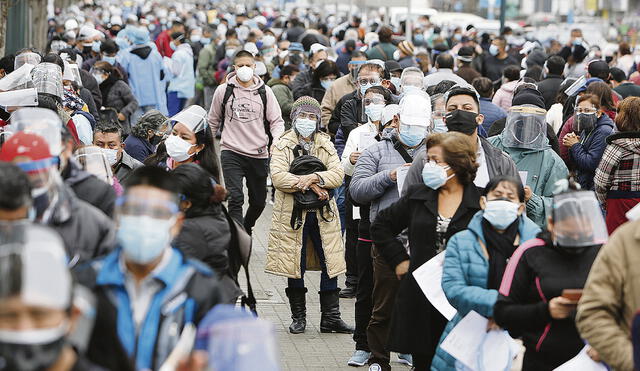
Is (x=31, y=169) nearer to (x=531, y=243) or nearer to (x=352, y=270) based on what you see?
(x=531, y=243)

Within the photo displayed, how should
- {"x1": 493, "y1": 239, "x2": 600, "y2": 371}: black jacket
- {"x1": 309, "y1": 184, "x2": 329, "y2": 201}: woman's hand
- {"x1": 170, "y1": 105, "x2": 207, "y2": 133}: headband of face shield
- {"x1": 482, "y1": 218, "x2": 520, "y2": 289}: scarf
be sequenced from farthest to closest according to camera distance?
1. {"x1": 309, "y1": 184, "x2": 329, "y2": 201}: woman's hand
2. {"x1": 170, "y1": 105, "x2": 207, "y2": 133}: headband of face shield
3. {"x1": 482, "y1": 218, "x2": 520, "y2": 289}: scarf
4. {"x1": 493, "y1": 239, "x2": 600, "y2": 371}: black jacket

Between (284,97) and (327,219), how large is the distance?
592 centimetres

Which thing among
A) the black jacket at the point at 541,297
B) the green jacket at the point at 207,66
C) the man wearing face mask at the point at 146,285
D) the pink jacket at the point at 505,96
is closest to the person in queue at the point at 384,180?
the black jacket at the point at 541,297

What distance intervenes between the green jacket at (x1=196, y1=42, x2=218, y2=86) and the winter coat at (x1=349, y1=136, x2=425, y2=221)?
13.8 m

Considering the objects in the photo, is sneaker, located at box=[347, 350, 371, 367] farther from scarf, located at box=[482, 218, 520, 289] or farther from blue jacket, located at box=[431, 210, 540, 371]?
scarf, located at box=[482, 218, 520, 289]

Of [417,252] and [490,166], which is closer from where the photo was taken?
[417,252]

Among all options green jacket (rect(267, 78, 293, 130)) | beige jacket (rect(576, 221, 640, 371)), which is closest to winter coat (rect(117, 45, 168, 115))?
green jacket (rect(267, 78, 293, 130))

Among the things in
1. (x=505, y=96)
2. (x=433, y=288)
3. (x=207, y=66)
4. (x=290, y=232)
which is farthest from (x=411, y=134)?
(x=207, y=66)

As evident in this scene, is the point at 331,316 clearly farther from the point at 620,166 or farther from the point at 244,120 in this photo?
the point at 244,120

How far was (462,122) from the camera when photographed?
7.36 meters

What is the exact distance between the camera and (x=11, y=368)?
330cm

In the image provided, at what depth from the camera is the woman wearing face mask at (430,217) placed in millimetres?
6699

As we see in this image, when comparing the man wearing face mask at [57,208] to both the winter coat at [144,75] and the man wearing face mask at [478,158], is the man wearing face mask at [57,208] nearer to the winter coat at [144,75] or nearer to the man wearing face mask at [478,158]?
the man wearing face mask at [478,158]

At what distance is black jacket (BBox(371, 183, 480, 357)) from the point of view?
6727 millimetres
